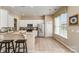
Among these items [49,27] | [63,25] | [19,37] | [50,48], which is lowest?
[50,48]

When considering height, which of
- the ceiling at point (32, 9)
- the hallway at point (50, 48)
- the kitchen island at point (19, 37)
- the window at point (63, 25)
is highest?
the ceiling at point (32, 9)

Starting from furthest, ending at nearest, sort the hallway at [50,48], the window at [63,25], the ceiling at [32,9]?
the ceiling at [32,9] < the window at [63,25] < the hallway at [50,48]

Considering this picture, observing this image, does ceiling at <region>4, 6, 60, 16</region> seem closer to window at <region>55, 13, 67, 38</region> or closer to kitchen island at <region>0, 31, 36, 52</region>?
window at <region>55, 13, 67, 38</region>

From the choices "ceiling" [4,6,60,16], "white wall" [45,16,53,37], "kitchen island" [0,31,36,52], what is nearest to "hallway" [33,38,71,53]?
"kitchen island" [0,31,36,52]

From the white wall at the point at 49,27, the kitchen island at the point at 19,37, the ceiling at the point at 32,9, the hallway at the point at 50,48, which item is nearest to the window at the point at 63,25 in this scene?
the ceiling at the point at 32,9

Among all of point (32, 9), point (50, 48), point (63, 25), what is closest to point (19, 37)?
point (50, 48)

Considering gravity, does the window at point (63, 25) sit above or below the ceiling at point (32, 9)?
below

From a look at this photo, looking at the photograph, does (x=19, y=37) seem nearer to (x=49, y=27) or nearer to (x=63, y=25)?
(x=63, y=25)

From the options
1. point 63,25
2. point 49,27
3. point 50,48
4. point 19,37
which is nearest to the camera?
point 19,37

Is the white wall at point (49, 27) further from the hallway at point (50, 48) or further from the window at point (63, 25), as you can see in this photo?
the hallway at point (50, 48)
